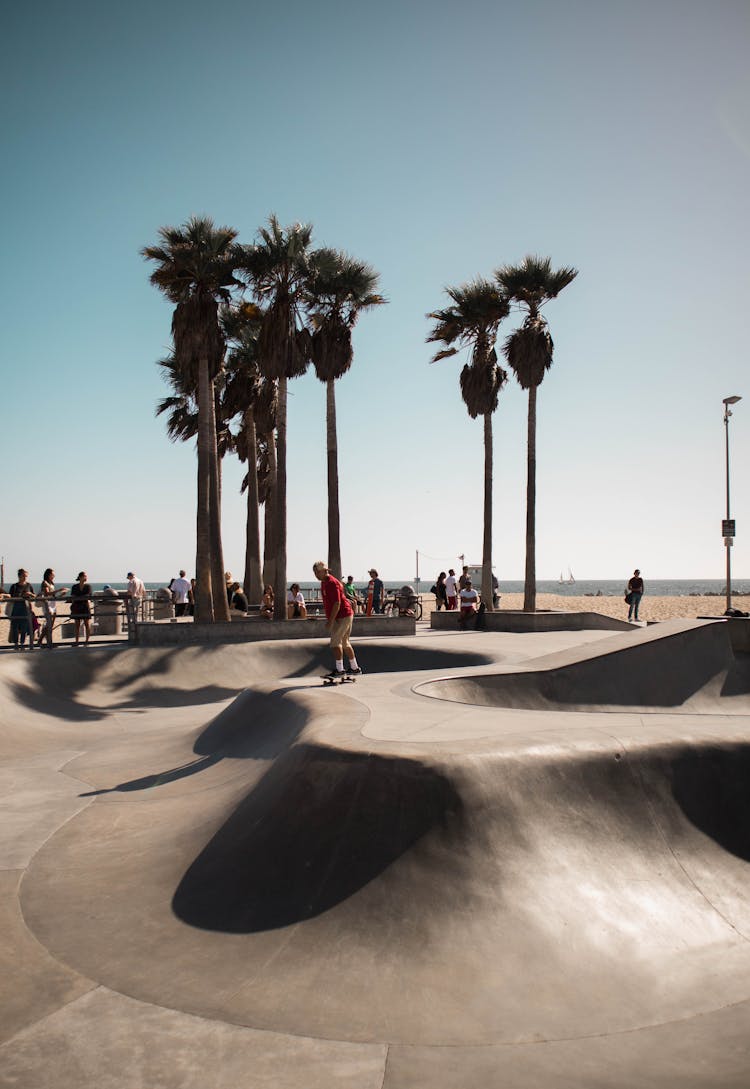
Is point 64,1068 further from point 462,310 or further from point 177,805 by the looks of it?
point 462,310

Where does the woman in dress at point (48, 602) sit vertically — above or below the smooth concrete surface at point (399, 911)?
above

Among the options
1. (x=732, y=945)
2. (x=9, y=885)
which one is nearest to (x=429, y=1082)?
(x=732, y=945)

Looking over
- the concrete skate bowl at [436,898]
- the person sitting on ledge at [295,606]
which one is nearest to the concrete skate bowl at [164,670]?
the person sitting on ledge at [295,606]

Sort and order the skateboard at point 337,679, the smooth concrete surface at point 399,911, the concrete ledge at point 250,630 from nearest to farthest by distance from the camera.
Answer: the smooth concrete surface at point 399,911, the skateboard at point 337,679, the concrete ledge at point 250,630

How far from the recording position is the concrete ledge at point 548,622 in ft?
75.0

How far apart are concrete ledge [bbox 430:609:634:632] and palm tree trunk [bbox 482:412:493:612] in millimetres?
2789

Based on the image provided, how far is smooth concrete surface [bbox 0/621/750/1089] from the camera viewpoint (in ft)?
11.9

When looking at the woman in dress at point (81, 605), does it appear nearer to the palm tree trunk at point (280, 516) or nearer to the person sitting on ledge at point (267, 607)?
the palm tree trunk at point (280, 516)

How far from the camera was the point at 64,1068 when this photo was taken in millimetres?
3473

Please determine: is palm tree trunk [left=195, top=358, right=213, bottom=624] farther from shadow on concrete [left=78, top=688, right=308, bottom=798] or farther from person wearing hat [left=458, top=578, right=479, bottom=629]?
shadow on concrete [left=78, top=688, right=308, bottom=798]

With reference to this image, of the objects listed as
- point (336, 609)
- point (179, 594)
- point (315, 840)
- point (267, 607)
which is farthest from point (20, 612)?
point (315, 840)

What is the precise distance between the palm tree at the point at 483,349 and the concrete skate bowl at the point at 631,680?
13.6m

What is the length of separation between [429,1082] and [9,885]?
3770 mm

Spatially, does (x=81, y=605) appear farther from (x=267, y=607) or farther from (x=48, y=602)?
(x=267, y=607)
